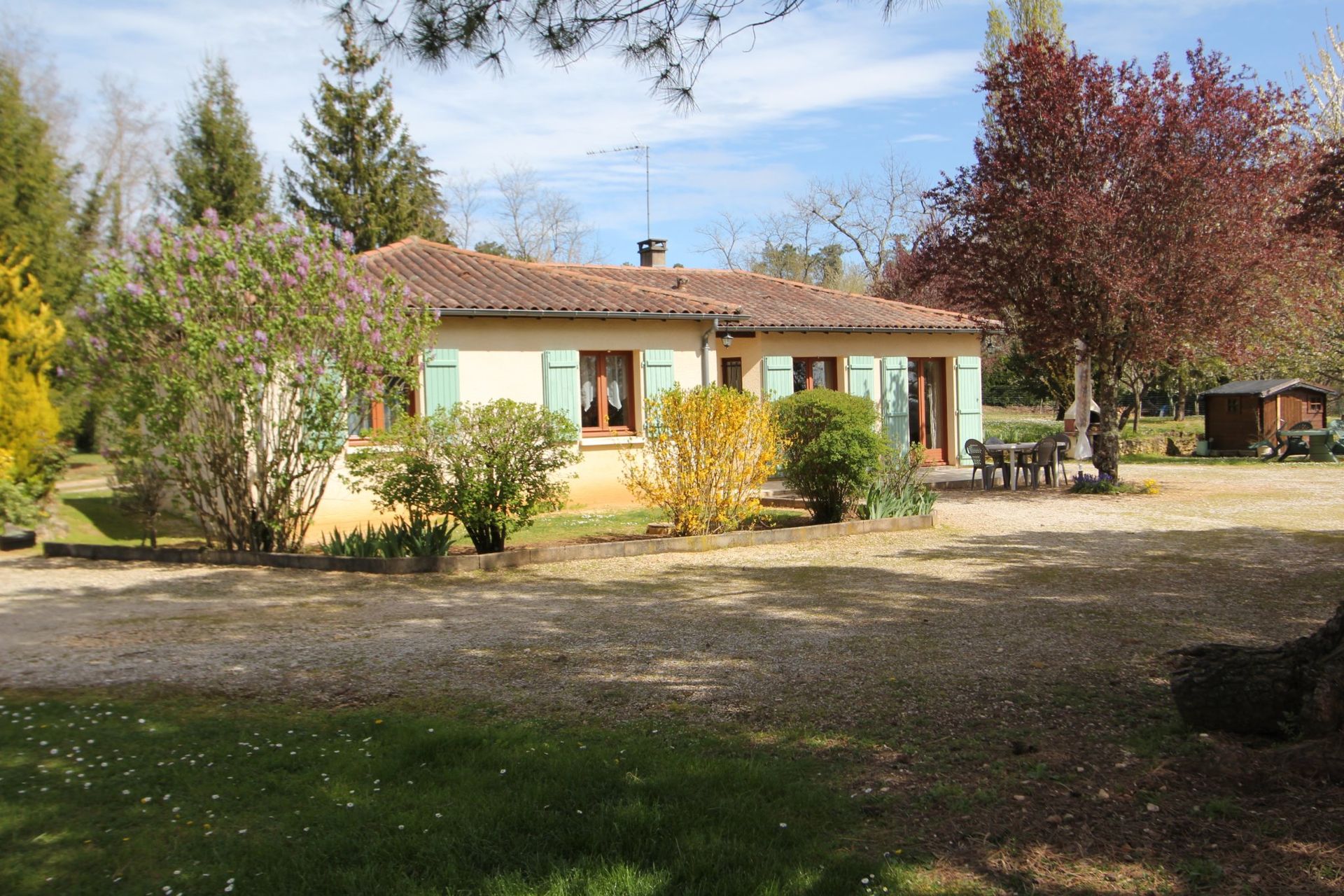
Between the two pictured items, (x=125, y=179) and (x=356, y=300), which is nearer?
(x=356, y=300)

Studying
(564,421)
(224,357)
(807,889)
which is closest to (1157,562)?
(564,421)

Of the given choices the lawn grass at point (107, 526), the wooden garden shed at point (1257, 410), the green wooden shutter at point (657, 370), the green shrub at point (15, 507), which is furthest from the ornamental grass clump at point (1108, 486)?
the green shrub at point (15, 507)

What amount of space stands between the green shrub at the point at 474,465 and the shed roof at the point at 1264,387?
20.3m

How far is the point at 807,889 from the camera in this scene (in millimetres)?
3186

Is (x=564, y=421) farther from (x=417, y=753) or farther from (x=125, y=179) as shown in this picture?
(x=125, y=179)

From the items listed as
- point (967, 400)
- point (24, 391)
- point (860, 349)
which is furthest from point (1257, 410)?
point (24, 391)

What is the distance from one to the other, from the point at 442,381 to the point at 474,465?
15.1 ft

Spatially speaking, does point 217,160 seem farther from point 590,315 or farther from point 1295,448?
point 1295,448

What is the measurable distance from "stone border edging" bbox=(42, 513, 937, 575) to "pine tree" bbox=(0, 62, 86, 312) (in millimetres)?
9081

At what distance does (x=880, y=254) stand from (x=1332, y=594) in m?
36.2

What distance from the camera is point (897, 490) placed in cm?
1280

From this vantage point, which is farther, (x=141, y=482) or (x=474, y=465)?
(x=141, y=482)

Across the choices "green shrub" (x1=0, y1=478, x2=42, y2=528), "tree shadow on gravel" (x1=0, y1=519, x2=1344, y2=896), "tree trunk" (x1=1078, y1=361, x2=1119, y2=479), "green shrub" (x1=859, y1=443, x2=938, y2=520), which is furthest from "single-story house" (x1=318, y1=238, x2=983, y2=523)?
"green shrub" (x1=859, y1=443, x2=938, y2=520)

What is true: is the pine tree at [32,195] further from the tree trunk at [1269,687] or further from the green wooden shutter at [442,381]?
the tree trunk at [1269,687]
